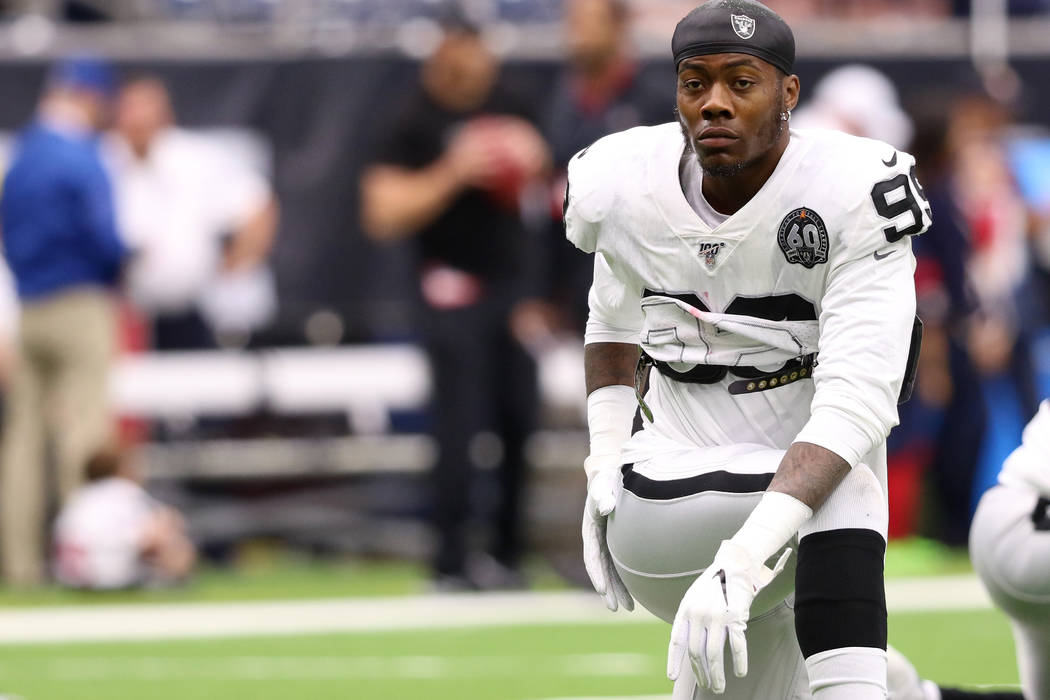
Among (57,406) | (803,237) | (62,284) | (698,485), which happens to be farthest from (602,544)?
(57,406)

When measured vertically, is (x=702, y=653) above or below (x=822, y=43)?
below

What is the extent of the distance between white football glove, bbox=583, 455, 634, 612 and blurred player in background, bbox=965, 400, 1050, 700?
88 cm

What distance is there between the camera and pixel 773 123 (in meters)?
3.33

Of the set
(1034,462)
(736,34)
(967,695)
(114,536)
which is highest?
(736,34)

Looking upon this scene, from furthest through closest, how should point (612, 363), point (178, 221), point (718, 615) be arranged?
point (178, 221), point (612, 363), point (718, 615)

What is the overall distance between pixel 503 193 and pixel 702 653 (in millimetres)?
4828

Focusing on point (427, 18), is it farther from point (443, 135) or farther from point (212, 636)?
point (212, 636)

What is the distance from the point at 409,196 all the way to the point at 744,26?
14.8 feet

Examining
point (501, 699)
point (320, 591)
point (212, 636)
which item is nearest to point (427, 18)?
point (320, 591)

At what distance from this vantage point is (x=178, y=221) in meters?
9.42

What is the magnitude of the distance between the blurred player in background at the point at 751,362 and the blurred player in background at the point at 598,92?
12.3 ft

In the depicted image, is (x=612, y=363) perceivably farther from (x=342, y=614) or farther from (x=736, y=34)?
(x=342, y=614)

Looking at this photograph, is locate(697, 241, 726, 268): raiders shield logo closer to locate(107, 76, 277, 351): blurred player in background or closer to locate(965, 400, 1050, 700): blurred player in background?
locate(965, 400, 1050, 700): blurred player in background

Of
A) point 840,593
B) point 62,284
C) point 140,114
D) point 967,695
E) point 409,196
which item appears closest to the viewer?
point 840,593
